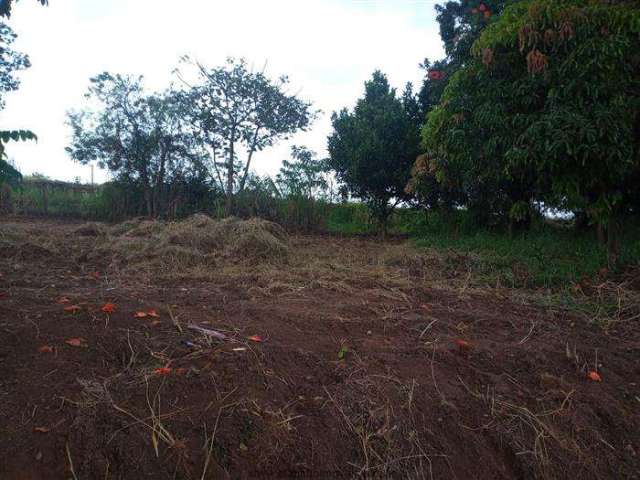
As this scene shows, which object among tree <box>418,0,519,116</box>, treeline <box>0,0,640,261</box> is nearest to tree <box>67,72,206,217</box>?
treeline <box>0,0,640,261</box>

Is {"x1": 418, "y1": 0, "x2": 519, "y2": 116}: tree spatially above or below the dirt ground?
above

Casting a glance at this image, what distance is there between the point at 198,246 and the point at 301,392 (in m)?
4.22

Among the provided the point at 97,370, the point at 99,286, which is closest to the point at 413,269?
the point at 99,286

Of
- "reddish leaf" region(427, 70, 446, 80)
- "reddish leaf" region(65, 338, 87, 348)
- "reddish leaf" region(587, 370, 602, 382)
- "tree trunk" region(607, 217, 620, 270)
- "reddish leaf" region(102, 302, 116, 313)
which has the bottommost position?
"reddish leaf" region(587, 370, 602, 382)

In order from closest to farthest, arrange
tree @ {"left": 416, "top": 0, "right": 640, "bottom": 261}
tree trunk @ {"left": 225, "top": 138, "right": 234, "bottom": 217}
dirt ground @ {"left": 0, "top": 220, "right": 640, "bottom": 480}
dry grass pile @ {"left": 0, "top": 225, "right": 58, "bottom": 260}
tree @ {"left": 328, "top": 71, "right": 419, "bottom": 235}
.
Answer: dirt ground @ {"left": 0, "top": 220, "right": 640, "bottom": 480}
tree @ {"left": 416, "top": 0, "right": 640, "bottom": 261}
dry grass pile @ {"left": 0, "top": 225, "right": 58, "bottom": 260}
tree @ {"left": 328, "top": 71, "right": 419, "bottom": 235}
tree trunk @ {"left": 225, "top": 138, "right": 234, "bottom": 217}

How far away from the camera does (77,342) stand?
7.04 ft

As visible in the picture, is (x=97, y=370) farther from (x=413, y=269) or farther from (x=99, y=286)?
(x=413, y=269)

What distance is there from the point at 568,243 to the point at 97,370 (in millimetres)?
6395

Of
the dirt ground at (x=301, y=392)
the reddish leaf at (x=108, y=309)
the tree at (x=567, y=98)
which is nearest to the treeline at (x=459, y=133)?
the tree at (x=567, y=98)

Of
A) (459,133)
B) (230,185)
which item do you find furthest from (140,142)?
(459,133)

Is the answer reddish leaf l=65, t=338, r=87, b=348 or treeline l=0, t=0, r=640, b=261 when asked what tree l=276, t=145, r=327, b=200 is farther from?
reddish leaf l=65, t=338, r=87, b=348

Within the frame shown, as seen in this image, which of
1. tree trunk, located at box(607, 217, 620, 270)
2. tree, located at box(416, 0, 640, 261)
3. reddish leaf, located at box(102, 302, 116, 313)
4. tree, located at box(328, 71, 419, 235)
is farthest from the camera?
tree, located at box(328, 71, 419, 235)

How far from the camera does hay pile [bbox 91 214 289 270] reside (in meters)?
5.21

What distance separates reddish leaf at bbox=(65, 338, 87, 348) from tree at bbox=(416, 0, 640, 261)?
3978 mm
